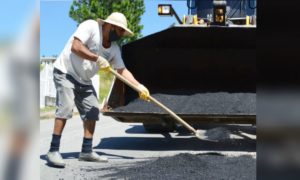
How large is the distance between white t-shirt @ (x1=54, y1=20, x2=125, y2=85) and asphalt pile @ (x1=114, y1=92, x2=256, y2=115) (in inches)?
33.7

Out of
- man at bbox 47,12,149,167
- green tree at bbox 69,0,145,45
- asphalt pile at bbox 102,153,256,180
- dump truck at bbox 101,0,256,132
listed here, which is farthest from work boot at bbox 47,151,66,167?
green tree at bbox 69,0,145,45

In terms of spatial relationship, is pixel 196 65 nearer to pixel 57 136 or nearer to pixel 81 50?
pixel 81 50

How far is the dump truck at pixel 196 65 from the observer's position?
13.9 ft

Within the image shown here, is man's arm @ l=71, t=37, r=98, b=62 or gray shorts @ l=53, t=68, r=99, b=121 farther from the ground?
man's arm @ l=71, t=37, r=98, b=62

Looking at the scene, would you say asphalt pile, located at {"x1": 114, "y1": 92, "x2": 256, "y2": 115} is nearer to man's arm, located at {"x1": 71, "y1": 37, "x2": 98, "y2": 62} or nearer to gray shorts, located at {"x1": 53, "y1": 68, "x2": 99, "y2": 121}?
gray shorts, located at {"x1": 53, "y1": 68, "x2": 99, "y2": 121}

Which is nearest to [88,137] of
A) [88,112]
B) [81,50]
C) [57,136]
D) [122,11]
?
[88,112]

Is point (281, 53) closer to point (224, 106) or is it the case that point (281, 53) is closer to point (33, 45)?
point (33, 45)

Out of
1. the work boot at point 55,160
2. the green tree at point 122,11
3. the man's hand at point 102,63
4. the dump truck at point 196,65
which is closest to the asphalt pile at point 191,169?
the work boot at point 55,160

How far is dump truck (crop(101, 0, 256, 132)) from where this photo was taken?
4.25 meters

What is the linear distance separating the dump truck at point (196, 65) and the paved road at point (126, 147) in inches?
10.9

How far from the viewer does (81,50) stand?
3.19 m

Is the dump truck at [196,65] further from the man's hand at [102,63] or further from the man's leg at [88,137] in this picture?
the man's hand at [102,63]

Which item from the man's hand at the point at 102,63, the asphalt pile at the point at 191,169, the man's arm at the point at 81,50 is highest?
the man's arm at the point at 81,50

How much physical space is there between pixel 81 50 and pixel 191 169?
1.13 metres
